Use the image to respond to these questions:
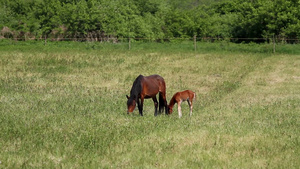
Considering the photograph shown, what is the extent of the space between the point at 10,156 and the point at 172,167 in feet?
12.0

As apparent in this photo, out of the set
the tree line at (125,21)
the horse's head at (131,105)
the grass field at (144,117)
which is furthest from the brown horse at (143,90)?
the tree line at (125,21)

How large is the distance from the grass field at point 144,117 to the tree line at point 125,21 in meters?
13.4

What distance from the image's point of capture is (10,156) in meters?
9.87

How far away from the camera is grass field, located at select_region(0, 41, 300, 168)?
10195 mm

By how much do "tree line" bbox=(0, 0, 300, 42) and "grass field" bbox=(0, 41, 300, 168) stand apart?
1338 cm

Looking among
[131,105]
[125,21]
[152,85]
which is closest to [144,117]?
[131,105]


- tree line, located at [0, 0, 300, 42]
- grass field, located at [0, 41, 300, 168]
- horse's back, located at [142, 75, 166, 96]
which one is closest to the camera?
grass field, located at [0, 41, 300, 168]

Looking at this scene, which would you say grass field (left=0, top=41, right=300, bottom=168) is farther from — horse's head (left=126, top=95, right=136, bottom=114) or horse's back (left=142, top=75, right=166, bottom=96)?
horse's back (left=142, top=75, right=166, bottom=96)

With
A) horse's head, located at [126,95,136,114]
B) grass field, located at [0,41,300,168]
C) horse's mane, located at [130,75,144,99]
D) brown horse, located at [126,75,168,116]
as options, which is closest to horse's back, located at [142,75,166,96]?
brown horse, located at [126,75,168,116]

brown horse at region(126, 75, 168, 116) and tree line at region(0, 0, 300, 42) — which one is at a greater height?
tree line at region(0, 0, 300, 42)

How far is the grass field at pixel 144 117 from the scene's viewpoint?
1020cm

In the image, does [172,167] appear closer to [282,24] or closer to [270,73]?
[270,73]

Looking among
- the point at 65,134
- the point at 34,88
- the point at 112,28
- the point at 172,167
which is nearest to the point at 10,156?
the point at 65,134

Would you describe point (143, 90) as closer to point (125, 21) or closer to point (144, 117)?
point (144, 117)
